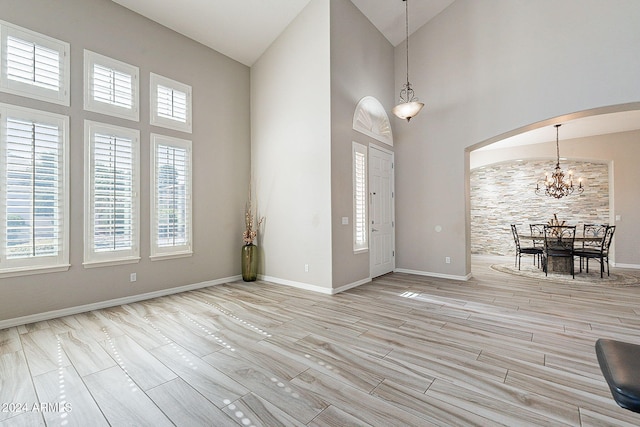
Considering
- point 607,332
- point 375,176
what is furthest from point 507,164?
point 607,332

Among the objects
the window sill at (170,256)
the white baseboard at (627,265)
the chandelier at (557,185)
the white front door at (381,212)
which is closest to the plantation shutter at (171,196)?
the window sill at (170,256)

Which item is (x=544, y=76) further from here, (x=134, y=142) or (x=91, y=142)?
(x=91, y=142)

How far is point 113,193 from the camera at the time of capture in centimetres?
420

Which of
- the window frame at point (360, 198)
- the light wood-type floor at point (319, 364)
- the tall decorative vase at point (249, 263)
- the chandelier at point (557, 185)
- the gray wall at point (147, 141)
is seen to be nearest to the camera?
the light wood-type floor at point (319, 364)

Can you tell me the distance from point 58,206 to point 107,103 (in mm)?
1606

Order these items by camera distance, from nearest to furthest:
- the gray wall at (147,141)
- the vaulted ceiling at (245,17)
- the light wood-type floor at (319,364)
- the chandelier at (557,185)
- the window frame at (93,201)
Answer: the light wood-type floor at (319,364), the gray wall at (147,141), the window frame at (93,201), the vaulted ceiling at (245,17), the chandelier at (557,185)

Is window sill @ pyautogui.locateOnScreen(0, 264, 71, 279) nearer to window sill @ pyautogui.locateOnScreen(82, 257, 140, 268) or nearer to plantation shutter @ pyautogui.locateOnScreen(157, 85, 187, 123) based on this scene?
window sill @ pyautogui.locateOnScreen(82, 257, 140, 268)

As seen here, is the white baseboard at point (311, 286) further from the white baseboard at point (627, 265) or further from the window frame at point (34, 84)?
the white baseboard at point (627, 265)

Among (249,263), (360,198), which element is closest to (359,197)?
(360,198)

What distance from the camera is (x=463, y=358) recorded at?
102 inches

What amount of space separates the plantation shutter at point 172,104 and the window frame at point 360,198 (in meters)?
3.08

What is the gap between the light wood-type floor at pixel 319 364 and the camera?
6.23 ft

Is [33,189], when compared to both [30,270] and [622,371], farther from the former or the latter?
[622,371]

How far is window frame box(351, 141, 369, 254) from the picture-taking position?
526 cm
